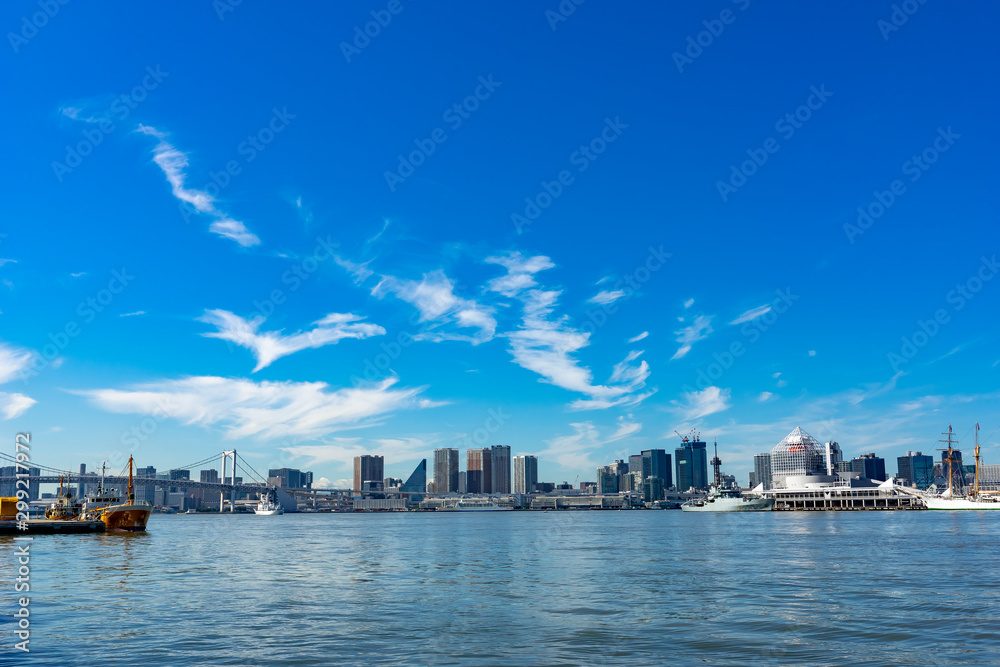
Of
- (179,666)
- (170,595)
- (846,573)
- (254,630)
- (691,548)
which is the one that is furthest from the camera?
(691,548)

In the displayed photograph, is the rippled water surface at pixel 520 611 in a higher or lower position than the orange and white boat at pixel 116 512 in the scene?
higher

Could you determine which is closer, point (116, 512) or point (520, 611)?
point (520, 611)

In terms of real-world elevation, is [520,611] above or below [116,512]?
above

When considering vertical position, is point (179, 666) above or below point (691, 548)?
above

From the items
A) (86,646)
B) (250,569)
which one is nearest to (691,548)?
(250,569)

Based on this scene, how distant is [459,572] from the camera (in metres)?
45.0

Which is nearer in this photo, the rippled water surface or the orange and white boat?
the rippled water surface

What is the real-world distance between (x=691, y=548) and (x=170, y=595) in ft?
154

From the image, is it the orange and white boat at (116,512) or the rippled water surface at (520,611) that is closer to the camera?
the rippled water surface at (520,611)

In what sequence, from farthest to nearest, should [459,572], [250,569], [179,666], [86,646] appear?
[250,569] < [459,572] < [86,646] < [179,666]

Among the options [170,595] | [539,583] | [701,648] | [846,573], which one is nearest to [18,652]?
[170,595]

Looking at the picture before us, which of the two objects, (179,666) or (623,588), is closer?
(179,666)

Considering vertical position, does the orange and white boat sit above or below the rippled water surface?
below

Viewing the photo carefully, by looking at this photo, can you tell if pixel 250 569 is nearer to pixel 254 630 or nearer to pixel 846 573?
pixel 254 630
